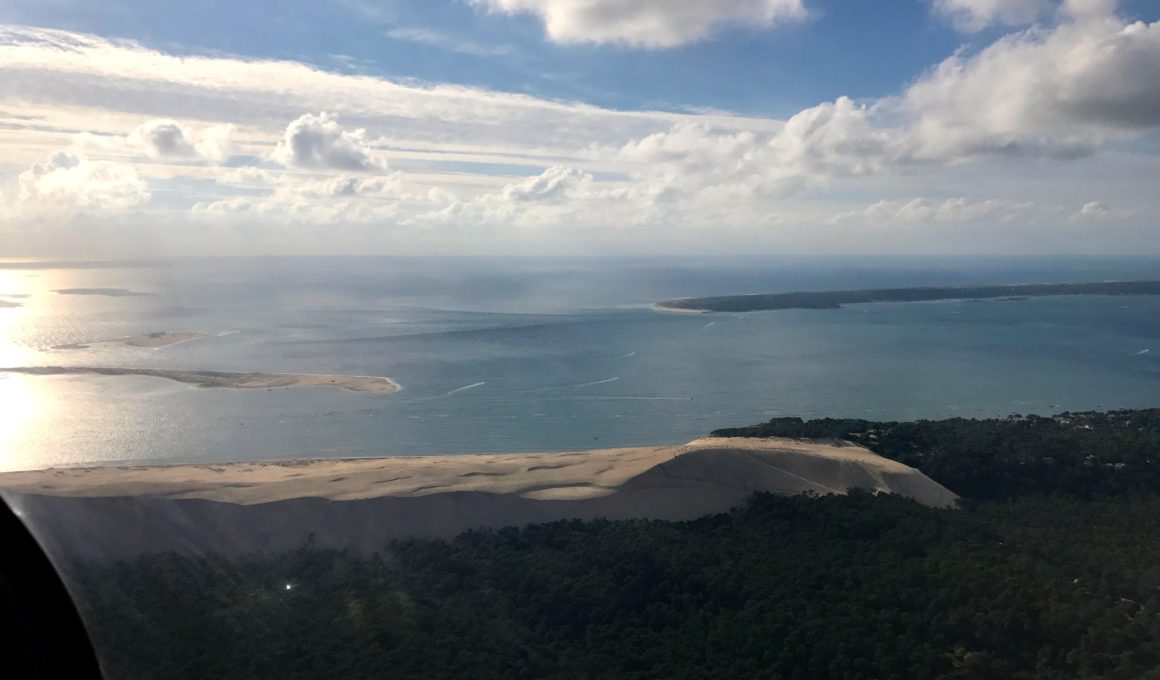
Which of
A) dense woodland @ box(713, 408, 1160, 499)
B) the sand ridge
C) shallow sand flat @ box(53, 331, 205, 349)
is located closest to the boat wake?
the sand ridge

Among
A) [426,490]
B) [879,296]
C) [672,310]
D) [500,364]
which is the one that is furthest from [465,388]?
[879,296]

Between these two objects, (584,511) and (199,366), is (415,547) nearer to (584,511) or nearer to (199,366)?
(584,511)

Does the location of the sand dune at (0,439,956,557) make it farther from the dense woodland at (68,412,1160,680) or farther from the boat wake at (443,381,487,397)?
the boat wake at (443,381,487,397)

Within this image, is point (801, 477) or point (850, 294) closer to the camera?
point (801, 477)

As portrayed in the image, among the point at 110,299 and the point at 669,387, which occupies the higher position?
the point at 110,299

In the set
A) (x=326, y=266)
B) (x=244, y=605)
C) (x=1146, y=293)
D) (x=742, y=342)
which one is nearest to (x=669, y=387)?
(x=742, y=342)

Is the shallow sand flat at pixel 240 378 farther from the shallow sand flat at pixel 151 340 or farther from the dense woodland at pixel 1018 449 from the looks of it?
the dense woodland at pixel 1018 449

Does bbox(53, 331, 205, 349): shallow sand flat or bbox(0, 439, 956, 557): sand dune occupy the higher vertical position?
bbox(53, 331, 205, 349): shallow sand flat
